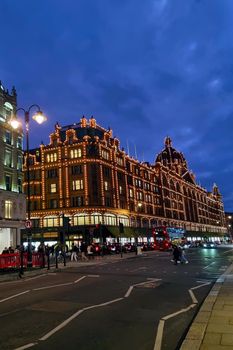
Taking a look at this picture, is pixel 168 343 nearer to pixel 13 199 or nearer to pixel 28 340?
pixel 28 340

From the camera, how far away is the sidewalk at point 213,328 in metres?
6.61

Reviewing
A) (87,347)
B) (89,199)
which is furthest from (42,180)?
(87,347)

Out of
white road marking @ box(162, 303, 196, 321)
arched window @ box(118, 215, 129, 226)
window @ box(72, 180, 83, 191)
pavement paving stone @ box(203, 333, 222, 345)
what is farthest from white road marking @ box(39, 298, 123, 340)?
arched window @ box(118, 215, 129, 226)

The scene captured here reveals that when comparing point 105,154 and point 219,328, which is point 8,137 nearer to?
point 105,154

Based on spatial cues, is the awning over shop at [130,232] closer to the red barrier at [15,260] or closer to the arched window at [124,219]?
the arched window at [124,219]

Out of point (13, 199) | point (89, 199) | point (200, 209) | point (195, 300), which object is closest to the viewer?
point (195, 300)

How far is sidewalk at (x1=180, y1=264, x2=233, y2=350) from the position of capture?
6.61 meters

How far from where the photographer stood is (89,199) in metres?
68.6

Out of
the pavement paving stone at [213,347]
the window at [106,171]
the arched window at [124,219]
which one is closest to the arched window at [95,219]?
the arched window at [124,219]

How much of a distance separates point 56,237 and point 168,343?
63.8m

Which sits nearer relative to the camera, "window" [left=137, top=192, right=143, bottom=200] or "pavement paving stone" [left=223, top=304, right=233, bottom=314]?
"pavement paving stone" [left=223, top=304, right=233, bottom=314]

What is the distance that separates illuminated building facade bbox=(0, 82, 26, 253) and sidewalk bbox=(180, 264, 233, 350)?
40414mm

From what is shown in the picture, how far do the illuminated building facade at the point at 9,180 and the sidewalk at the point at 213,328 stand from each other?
4041cm

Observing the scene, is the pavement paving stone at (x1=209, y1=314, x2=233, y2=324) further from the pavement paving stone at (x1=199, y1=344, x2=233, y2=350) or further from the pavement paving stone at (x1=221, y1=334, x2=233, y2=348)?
the pavement paving stone at (x1=199, y1=344, x2=233, y2=350)
